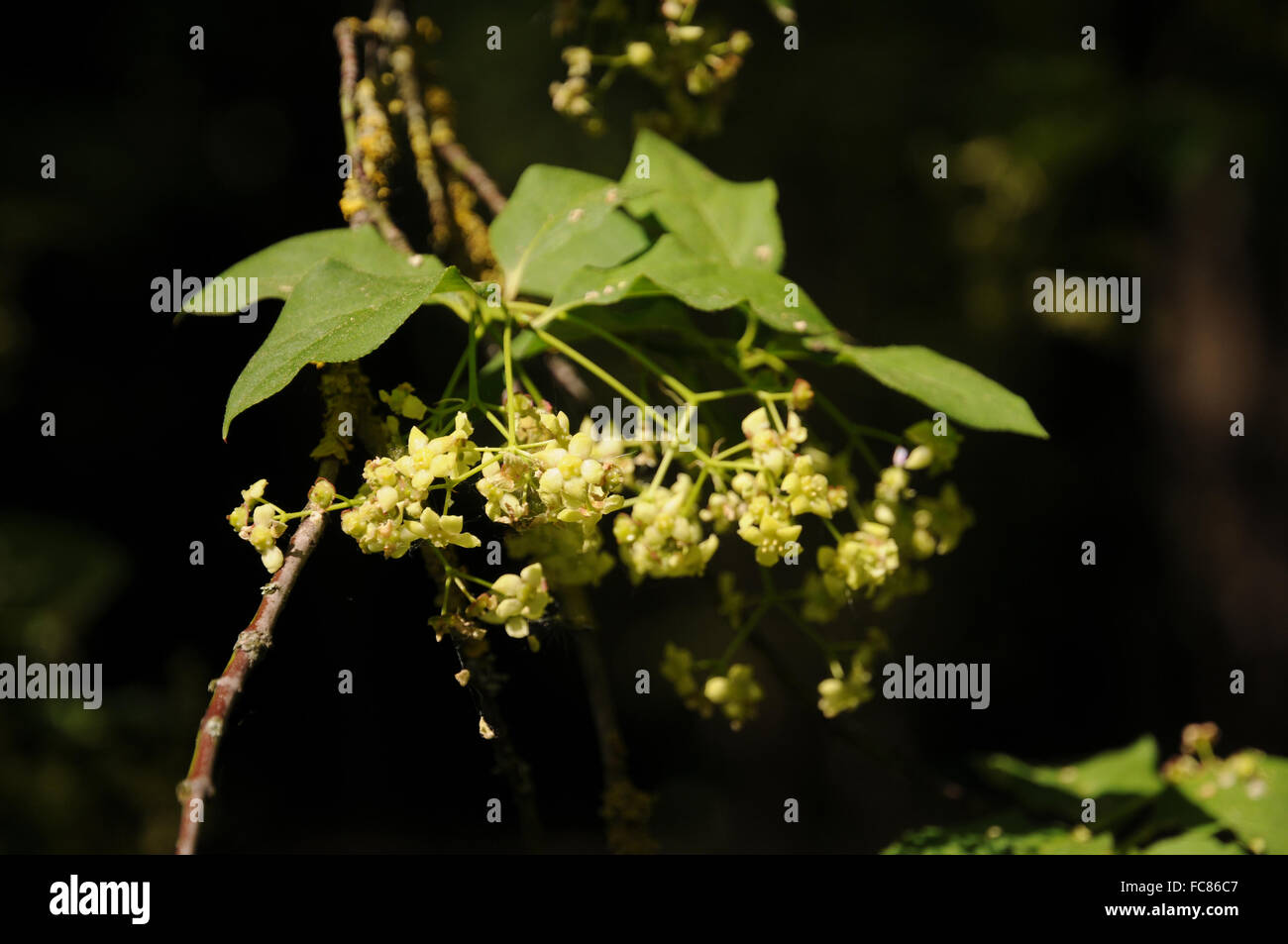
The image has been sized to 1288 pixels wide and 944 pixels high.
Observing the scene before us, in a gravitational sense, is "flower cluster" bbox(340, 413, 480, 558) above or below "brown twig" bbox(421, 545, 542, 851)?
above

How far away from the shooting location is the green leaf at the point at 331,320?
1.15m

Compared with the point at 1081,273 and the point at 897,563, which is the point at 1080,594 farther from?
the point at 897,563

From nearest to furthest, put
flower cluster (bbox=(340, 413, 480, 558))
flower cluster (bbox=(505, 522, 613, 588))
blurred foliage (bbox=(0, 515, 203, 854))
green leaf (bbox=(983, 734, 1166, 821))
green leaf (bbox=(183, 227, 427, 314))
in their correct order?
1. flower cluster (bbox=(340, 413, 480, 558))
2. flower cluster (bbox=(505, 522, 613, 588))
3. green leaf (bbox=(183, 227, 427, 314))
4. green leaf (bbox=(983, 734, 1166, 821))
5. blurred foliage (bbox=(0, 515, 203, 854))

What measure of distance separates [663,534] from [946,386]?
17.7 inches

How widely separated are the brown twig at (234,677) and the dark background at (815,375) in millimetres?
278

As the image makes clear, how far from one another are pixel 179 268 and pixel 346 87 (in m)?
1.72

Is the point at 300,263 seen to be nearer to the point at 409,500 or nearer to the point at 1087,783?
the point at 409,500

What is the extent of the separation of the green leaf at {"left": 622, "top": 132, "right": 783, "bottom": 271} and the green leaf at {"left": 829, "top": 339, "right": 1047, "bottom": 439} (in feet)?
0.82

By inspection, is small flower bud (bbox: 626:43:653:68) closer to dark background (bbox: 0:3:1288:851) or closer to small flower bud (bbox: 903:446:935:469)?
dark background (bbox: 0:3:1288:851)

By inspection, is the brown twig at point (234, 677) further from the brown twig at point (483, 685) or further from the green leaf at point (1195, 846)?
the green leaf at point (1195, 846)

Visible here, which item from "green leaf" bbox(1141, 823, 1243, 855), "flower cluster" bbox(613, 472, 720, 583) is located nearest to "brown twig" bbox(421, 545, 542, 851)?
"flower cluster" bbox(613, 472, 720, 583)

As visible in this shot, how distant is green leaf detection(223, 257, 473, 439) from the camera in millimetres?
1146

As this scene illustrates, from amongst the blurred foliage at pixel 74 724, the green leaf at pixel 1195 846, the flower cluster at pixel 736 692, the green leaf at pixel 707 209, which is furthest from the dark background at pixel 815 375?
the green leaf at pixel 707 209
